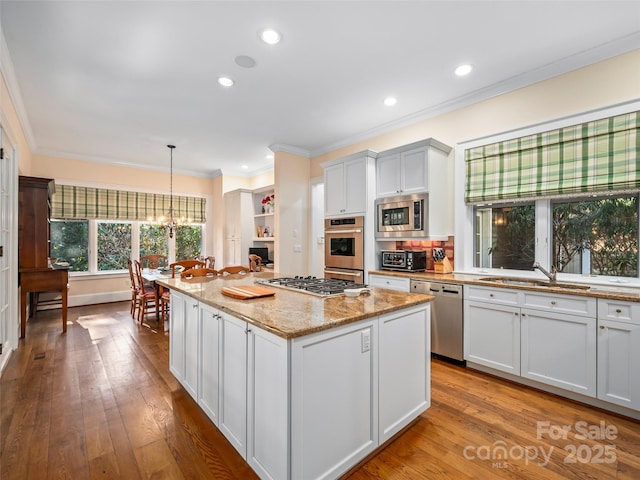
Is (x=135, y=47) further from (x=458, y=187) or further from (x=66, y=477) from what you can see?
(x=458, y=187)

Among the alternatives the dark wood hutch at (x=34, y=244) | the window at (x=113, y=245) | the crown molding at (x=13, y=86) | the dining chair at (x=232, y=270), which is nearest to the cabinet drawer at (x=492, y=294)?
the dining chair at (x=232, y=270)

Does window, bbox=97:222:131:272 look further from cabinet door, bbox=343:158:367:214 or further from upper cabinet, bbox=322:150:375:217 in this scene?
cabinet door, bbox=343:158:367:214

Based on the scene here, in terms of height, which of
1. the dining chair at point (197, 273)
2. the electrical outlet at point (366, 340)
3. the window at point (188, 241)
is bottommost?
the electrical outlet at point (366, 340)

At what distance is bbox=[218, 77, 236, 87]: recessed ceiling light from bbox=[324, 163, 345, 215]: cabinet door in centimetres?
178

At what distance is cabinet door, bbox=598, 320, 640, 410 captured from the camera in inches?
83.9

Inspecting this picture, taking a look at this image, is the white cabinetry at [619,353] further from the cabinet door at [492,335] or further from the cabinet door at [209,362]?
the cabinet door at [209,362]

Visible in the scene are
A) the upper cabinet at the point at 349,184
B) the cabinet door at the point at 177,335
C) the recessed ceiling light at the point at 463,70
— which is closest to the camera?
the cabinet door at the point at 177,335

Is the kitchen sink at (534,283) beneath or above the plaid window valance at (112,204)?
beneath

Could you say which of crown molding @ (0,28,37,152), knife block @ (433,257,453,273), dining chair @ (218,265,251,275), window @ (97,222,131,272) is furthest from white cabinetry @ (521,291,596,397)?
window @ (97,222,131,272)

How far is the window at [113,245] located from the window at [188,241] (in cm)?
97

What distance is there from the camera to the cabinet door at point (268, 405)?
1.39m

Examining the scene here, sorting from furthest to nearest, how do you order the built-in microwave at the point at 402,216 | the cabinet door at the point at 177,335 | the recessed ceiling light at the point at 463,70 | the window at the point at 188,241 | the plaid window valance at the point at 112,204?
the window at the point at 188,241 < the plaid window valance at the point at 112,204 < the built-in microwave at the point at 402,216 < the recessed ceiling light at the point at 463,70 < the cabinet door at the point at 177,335

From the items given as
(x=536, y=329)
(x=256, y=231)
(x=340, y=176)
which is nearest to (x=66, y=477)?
(x=536, y=329)

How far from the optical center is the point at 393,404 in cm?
192
